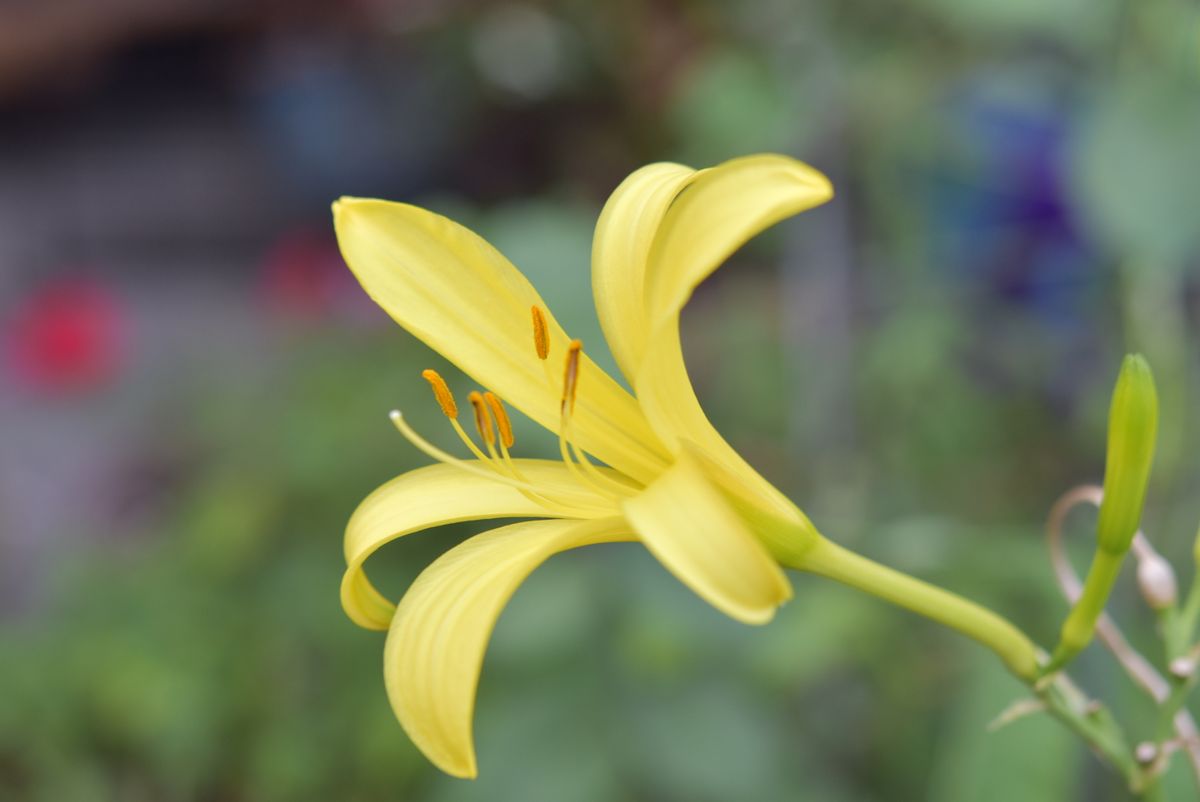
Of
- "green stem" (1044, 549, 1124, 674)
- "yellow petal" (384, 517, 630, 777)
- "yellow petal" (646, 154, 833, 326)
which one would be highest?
"yellow petal" (646, 154, 833, 326)

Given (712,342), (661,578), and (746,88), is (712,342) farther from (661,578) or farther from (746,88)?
(661,578)

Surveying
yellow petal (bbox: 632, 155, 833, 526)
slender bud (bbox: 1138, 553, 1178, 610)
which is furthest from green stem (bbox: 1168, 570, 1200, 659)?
yellow petal (bbox: 632, 155, 833, 526)

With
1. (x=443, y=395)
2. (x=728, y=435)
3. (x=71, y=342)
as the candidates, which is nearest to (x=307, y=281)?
(x=71, y=342)

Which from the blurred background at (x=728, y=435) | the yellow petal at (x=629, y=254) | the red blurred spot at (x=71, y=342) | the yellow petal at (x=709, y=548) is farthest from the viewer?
the red blurred spot at (x=71, y=342)

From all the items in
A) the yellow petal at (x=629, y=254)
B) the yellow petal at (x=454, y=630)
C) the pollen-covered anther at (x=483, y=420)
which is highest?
the yellow petal at (x=629, y=254)

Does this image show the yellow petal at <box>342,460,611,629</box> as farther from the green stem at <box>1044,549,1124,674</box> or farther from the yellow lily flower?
the green stem at <box>1044,549,1124,674</box>

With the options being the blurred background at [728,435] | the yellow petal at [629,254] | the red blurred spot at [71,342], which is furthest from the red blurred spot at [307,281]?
the yellow petal at [629,254]

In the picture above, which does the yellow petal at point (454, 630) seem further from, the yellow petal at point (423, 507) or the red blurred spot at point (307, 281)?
the red blurred spot at point (307, 281)
